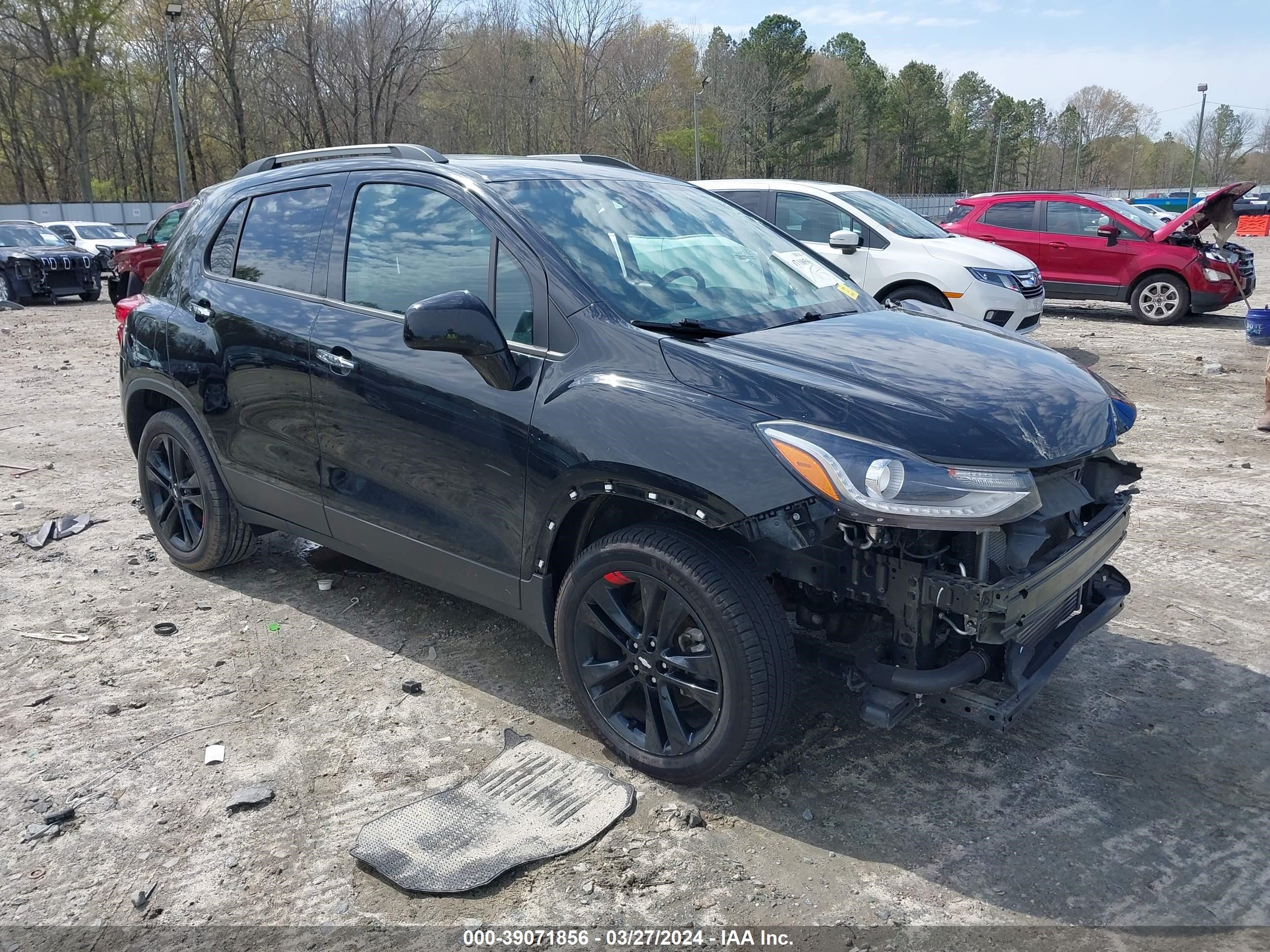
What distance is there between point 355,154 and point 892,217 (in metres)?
8.11

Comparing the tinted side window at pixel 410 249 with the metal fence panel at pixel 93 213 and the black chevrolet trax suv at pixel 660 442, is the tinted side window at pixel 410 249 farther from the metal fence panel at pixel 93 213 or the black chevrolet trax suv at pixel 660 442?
the metal fence panel at pixel 93 213

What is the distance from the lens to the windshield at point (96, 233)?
26.6 m

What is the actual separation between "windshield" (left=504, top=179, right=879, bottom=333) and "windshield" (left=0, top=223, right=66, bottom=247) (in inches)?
786

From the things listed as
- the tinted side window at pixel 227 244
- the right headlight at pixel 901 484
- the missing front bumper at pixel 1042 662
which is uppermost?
the tinted side window at pixel 227 244

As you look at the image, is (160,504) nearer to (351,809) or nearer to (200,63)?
(351,809)

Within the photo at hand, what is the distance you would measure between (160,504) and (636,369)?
10.7ft

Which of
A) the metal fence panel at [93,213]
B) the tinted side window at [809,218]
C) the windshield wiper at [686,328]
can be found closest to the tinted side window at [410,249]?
the windshield wiper at [686,328]

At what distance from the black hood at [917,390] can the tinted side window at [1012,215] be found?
12.3m

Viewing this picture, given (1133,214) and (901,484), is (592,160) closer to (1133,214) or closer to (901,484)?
(901,484)

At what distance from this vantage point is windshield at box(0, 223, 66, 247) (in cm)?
1947

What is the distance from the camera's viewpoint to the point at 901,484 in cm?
261

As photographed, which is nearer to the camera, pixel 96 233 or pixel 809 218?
pixel 809 218

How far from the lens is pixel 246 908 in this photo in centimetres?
266

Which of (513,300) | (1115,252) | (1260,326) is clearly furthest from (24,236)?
(1260,326)
